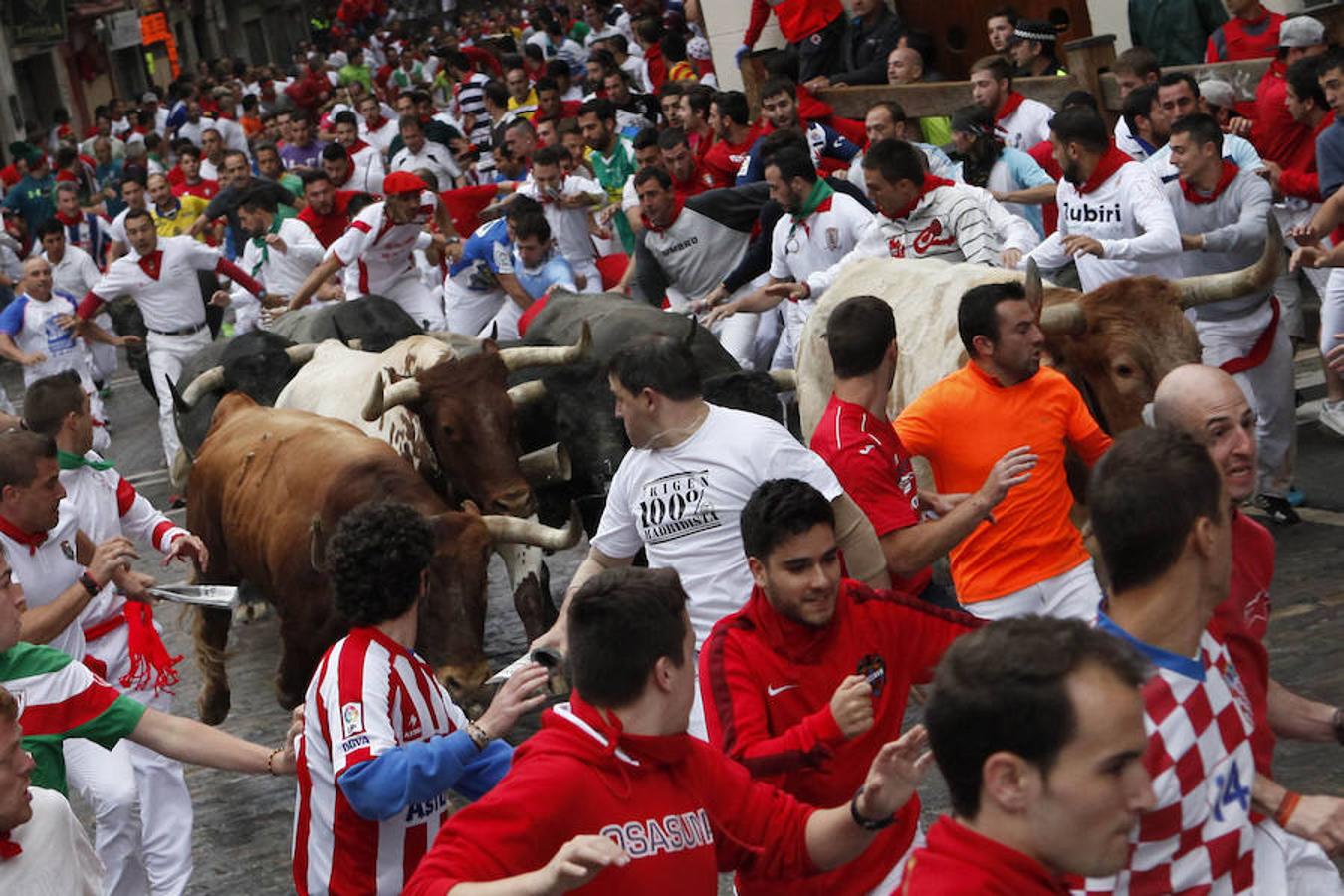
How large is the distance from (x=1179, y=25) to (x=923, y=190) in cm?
518

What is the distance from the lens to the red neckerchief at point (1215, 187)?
10141mm

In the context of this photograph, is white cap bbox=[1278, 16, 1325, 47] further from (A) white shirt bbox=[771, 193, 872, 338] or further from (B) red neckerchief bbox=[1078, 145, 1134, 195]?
(A) white shirt bbox=[771, 193, 872, 338]

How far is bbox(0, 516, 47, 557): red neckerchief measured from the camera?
7.32m

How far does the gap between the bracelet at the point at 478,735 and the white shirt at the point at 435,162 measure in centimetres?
1678

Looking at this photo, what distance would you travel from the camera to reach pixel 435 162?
21.9m

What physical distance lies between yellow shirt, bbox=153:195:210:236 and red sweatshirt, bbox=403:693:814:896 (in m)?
18.1

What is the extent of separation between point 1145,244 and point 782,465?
409 cm

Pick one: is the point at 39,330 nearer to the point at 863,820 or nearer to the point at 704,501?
the point at 704,501

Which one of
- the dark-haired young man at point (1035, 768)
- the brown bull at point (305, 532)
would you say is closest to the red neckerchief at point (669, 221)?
the brown bull at point (305, 532)

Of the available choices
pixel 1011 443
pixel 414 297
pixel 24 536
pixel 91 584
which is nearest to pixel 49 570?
pixel 24 536

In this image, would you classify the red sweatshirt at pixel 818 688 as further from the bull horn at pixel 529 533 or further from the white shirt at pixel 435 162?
the white shirt at pixel 435 162

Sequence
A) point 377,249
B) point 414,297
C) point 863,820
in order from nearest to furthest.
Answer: point 863,820, point 377,249, point 414,297

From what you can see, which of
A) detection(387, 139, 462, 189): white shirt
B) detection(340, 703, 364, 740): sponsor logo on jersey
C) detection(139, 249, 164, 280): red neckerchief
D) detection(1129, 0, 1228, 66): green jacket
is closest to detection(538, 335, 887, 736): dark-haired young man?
detection(340, 703, 364, 740): sponsor logo on jersey

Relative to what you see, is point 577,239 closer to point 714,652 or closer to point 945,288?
point 945,288
